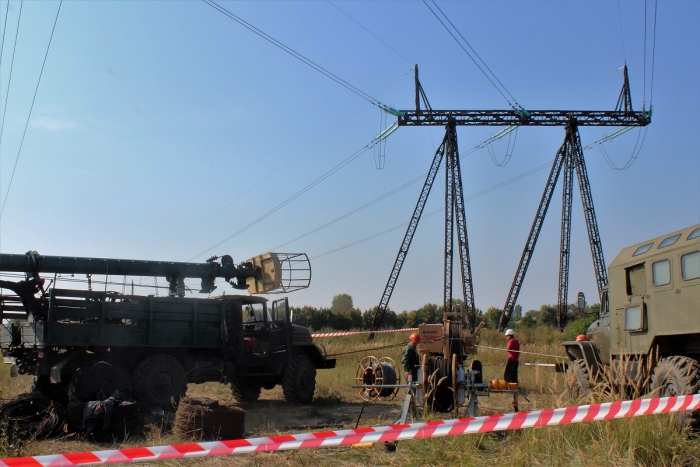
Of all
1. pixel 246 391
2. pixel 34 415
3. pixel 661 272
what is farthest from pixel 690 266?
pixel 246 391

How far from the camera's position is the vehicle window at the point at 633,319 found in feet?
32.1

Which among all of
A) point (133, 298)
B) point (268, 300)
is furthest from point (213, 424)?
point (268, 300)

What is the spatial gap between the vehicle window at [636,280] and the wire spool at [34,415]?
8660 millimetres

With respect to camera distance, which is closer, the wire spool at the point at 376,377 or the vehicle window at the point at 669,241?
the vehicle window at the point at 669,241

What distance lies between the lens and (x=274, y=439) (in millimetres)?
6043

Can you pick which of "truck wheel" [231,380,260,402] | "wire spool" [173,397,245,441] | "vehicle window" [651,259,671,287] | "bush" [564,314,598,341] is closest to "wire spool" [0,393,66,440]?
"wire spool" [173,397,245,441]

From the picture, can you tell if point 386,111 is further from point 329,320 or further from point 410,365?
point 329,320

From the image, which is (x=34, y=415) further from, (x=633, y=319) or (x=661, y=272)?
(x=661, y=272)

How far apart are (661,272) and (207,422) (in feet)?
22.1

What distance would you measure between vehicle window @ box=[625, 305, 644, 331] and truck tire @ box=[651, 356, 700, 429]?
1.25 meters

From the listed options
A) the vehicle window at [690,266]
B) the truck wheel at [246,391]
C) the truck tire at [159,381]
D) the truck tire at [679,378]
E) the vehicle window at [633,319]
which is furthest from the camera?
the truck wheel at [246,391]

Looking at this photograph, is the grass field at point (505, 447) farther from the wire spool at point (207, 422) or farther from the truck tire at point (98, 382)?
the truck tire at point (98, 382)

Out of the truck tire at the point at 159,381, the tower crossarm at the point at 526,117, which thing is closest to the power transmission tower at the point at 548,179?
the tower crossarm at the point at 526,117

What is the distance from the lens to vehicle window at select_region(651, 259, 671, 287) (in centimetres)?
921
